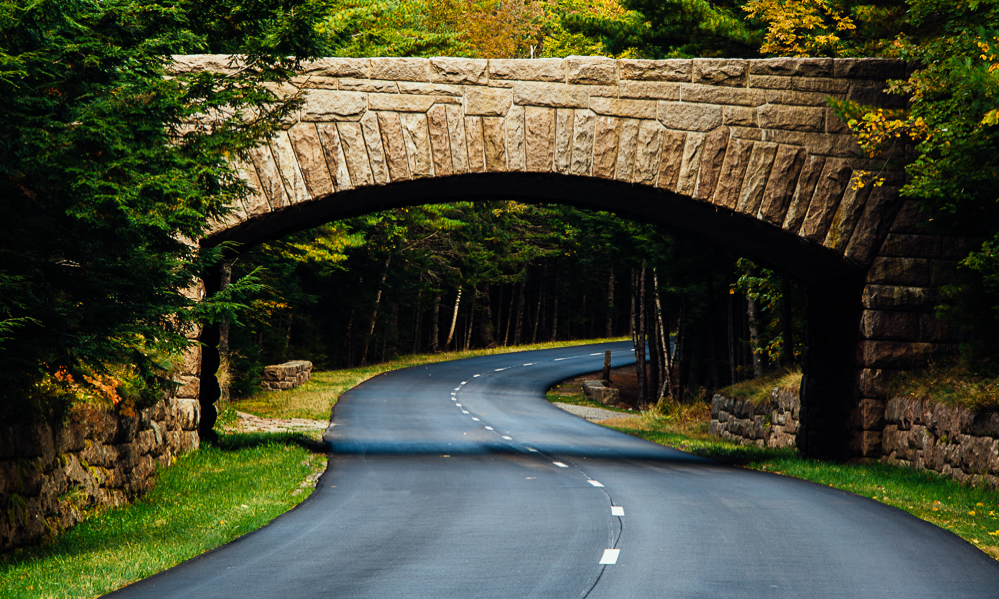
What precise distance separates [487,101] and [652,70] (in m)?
2.54

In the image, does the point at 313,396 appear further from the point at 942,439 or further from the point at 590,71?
the point at 942,439

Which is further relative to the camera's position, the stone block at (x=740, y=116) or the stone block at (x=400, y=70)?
the stone block at (x=740, y=116)

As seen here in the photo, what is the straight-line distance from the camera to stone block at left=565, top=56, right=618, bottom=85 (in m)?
13.3

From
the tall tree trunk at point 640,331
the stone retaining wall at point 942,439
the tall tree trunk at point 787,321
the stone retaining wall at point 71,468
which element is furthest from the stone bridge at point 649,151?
the tall tree trunk at point 640,331

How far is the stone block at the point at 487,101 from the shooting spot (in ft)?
43.6

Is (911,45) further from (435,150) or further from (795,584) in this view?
(795,584)

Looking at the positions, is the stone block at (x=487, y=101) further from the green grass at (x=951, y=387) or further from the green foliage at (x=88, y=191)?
the green grass at (x=951, y=387)

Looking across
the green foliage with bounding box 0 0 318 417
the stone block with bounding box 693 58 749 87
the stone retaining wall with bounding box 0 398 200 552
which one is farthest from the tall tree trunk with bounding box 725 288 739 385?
the green foliage with bounding box 0 0 318 417

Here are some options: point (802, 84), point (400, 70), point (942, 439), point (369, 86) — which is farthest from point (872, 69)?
point (369, 86)

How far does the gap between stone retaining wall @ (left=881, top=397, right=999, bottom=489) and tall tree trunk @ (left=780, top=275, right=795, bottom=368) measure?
6.53 m

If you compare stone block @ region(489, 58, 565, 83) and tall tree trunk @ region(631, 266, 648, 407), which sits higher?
stone block @ region(489, 58, 565, 83)

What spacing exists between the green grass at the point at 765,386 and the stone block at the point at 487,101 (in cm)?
962

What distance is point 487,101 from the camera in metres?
13.3

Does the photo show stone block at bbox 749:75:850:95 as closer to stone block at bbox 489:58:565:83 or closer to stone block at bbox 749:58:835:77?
stone block at bbox 749:58:835:77
